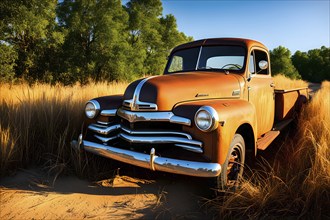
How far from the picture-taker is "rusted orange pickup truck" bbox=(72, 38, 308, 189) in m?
2.52

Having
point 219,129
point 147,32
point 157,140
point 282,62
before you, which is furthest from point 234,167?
point 282,62

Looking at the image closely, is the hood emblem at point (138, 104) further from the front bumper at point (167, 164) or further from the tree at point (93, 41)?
the tree at point (93, 41)

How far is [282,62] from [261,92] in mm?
Result: 31236

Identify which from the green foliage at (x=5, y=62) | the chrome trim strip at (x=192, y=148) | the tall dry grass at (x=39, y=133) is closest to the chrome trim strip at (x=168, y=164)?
the chrome trim strip at (x=192, y=148)

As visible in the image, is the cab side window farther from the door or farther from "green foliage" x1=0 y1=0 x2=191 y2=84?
"green foliage" x1=0 y1=0 x2=191 y2=84

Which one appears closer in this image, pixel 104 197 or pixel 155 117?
pixel 155 117

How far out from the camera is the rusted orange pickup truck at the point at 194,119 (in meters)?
2.52

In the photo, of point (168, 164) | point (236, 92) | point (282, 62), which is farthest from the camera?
point (282, 62)

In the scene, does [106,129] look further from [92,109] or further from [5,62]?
[5,62]

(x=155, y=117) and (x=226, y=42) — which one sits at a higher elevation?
(x=226, y=42)

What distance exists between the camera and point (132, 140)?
2.82 m

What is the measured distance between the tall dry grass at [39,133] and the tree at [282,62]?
101 feet

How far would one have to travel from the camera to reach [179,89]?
2977mm

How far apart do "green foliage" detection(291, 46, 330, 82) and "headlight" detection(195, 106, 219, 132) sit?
49734 mm
